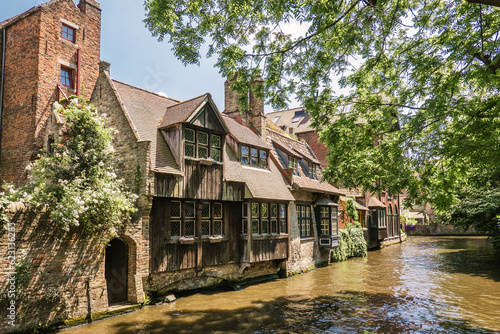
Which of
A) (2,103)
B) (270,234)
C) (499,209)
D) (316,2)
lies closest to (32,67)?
(2,103)

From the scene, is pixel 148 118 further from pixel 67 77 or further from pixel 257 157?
pixel 67 77

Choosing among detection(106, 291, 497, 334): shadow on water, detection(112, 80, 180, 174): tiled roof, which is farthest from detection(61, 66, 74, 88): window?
detection(106, 291, 497, 334): shadow on water

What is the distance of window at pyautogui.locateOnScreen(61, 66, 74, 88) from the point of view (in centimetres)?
1866

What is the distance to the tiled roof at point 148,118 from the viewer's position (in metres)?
13.3

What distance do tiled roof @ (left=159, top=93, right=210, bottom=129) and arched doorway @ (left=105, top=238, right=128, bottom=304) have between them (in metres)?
5.09

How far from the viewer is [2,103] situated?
60.5ft

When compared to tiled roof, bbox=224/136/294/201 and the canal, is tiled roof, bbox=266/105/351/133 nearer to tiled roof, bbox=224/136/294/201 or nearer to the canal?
tiled roof, bbox=224/136/294/201

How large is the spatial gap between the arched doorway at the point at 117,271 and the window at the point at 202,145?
4403 mm

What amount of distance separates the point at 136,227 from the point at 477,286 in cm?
1571

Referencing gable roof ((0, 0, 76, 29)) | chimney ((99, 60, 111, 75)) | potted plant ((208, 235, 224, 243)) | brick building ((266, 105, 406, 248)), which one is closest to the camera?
chimney ((99, 60, 111, 75))

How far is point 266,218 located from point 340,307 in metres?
5.97

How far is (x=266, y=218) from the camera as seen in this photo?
17672 mm

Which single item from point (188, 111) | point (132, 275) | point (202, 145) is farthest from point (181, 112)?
point (132, 275)

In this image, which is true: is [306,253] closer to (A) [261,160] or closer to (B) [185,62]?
(A) [261,160]
